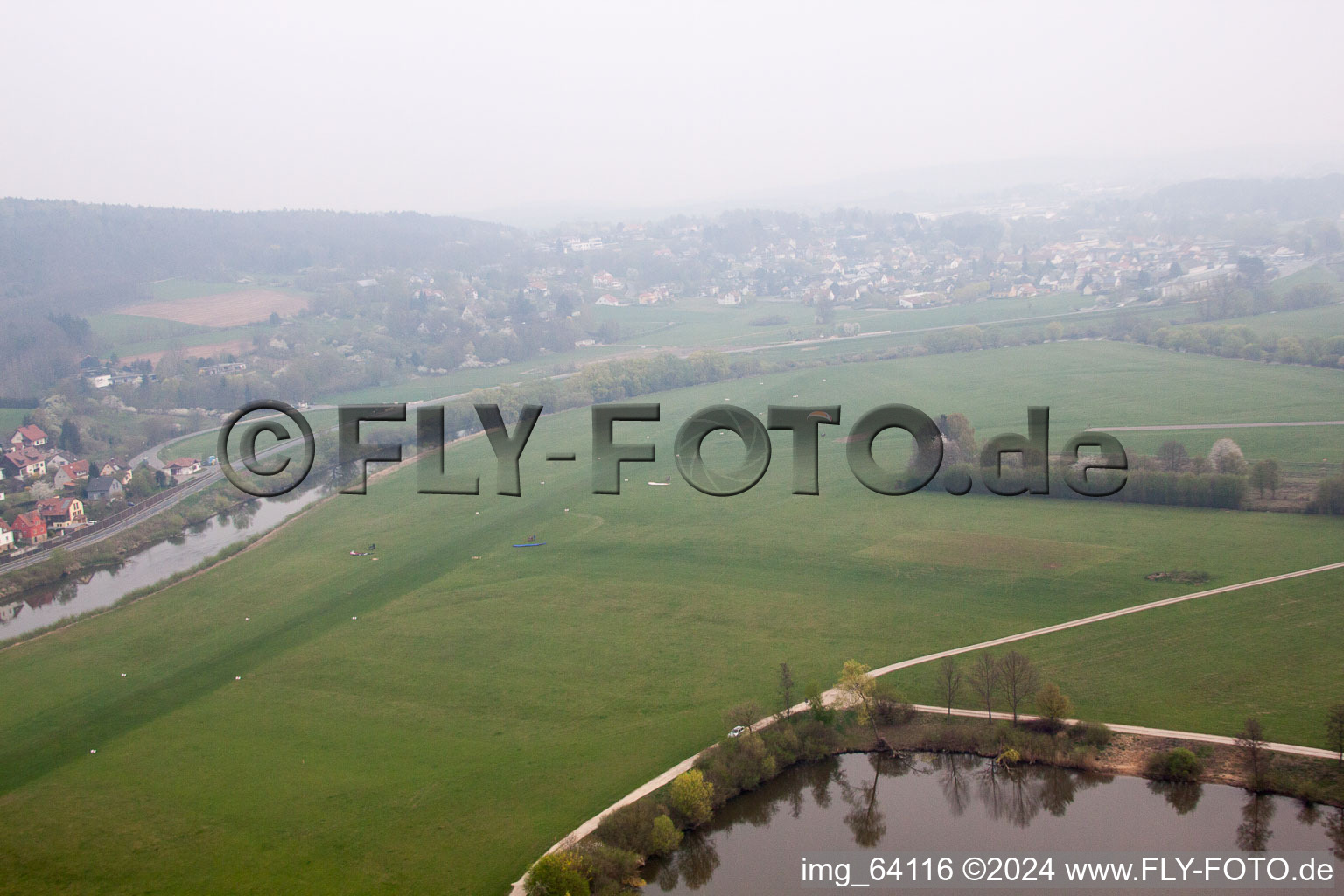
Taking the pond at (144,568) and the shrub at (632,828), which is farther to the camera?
the pond at (144,568)

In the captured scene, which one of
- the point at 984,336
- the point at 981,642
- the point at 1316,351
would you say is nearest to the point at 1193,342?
the point at 1316,351

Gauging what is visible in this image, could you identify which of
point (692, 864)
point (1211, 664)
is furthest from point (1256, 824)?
point (692, 864)

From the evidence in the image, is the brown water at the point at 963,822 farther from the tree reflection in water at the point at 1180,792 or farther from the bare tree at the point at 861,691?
the bare tree at the point at 861,691

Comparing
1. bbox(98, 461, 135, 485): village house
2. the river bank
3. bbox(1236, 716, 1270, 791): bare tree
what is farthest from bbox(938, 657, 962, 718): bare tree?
bbox(98, 461, 135, 485): village house

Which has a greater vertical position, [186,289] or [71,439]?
[186,289]

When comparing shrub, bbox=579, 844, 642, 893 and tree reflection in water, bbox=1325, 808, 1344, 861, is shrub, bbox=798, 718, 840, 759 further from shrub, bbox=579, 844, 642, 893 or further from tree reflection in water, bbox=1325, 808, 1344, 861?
tree reflection in water, bbox=1325, 808, 1344, 861

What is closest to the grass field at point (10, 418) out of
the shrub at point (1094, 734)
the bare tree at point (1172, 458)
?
the shrub at point (1094, 734)

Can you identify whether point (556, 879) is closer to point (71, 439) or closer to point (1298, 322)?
point (71, 439)
